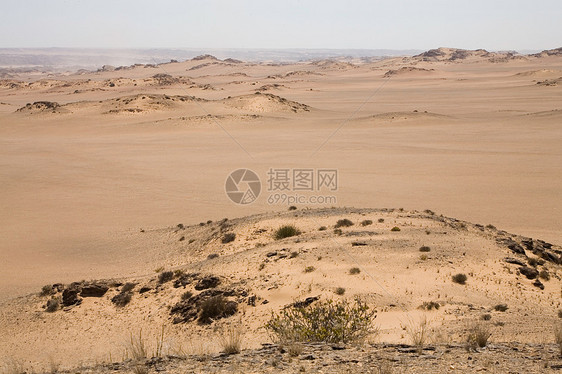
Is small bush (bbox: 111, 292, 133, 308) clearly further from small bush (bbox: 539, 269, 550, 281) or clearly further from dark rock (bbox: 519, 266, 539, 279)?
small bush (bbox: 539, 269, 550, 281)

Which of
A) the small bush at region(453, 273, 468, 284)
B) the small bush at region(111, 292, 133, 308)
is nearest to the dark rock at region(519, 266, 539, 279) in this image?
the small bush at region(453, 273, 468, 284)

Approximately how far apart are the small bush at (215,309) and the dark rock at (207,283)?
3.46 ft

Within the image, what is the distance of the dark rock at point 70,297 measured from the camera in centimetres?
1207

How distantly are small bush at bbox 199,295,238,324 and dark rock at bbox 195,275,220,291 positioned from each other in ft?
3.46

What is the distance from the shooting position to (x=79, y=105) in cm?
5925

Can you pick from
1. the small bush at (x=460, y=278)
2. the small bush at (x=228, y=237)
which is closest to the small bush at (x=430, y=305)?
the small bush at (x=460, y=278)

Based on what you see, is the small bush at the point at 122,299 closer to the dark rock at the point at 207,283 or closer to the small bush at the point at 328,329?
the dark rock at the point at 207,283

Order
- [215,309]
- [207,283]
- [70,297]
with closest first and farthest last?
1. [215,309]
2. [207,283]
3. [70,297]

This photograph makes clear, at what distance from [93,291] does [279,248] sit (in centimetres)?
477

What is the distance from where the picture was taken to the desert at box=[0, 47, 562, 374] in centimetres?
794

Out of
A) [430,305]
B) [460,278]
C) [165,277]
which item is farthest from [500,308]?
[165,277]

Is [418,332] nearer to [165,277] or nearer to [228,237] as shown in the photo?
[165,277]

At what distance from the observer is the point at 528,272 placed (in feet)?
37.0

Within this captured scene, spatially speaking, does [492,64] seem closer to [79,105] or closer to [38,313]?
[79,105]
